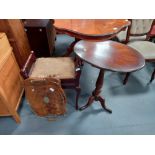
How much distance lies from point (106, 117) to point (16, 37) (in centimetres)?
135

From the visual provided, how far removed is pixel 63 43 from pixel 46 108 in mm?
1731

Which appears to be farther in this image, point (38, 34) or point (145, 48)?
point (38, 34)

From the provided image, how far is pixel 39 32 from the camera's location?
2.23 metres

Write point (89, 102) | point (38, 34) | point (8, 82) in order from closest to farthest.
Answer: point (8, 82)
point (89, 102)
point (38, 34)

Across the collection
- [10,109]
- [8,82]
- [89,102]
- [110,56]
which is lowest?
[89,102]

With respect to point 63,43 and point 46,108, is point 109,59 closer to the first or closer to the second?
point 46,108

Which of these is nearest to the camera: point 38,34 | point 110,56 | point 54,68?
point 110,56

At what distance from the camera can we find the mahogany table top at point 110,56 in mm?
1311

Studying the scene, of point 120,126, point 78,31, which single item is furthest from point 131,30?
point 120,126

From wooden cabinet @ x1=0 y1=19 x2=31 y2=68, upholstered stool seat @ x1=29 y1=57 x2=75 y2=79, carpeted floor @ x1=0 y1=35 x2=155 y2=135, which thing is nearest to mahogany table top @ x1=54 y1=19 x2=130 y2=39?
upholstered stool seat @ x1=29 y1=57 x2=75 y2=79

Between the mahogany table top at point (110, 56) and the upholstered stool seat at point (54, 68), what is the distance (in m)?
0.27

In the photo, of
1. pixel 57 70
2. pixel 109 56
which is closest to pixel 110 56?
pixel 109 56

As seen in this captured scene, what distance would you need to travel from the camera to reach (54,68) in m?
1.71

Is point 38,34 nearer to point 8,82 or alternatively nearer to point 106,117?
point 8,82
